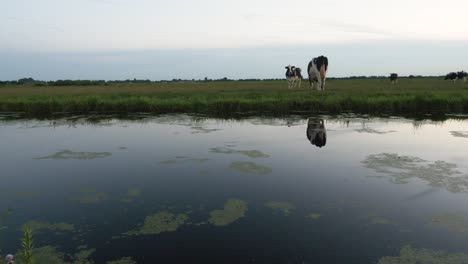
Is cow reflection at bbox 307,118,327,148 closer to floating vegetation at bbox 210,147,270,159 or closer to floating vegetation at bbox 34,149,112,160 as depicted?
floating vegetation at bbox 210,147,270,159

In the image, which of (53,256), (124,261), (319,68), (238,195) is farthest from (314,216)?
(319,68)

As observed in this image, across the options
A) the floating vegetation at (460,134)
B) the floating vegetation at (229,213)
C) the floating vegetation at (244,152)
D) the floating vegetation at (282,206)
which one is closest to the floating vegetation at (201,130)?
the floating vegetation at (244,152)

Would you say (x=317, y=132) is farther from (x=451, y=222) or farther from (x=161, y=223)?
(x=161, y=223)

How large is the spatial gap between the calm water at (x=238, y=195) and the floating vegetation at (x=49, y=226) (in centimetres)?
3

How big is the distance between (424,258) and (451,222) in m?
1.41

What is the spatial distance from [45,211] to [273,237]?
3.74m

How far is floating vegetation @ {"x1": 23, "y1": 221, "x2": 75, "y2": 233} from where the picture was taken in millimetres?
5012

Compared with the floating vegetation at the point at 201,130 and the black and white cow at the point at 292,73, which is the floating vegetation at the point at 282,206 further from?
the black and white cow at the point at 292,73

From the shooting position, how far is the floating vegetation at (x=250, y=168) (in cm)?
797

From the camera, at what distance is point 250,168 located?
26.9ft

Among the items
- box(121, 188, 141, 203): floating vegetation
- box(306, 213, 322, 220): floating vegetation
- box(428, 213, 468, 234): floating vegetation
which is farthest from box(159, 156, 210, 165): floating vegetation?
box(428, 213, 468, 234): floating vegetation

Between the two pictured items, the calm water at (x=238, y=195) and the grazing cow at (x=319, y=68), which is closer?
the calm water at (x=238, y=195)

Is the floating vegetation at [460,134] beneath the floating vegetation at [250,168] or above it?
above

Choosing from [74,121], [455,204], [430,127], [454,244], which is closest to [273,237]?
[454,244]
